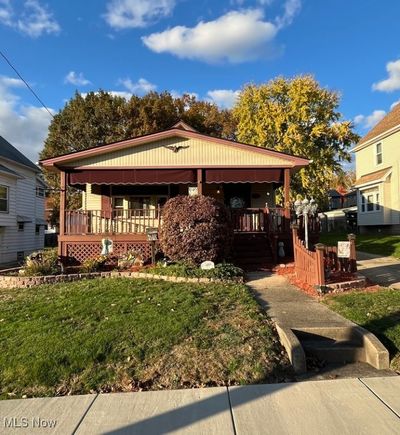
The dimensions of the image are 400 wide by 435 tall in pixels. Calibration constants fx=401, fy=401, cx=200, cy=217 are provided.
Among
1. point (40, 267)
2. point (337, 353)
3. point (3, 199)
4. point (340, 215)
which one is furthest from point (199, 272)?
point (340, 215)

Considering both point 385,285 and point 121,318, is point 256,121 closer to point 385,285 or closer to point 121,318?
point 385,285

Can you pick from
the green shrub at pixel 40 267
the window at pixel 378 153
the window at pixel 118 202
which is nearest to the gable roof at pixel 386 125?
the window at pixel 378 153

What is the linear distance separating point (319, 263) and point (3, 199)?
57.5 ft

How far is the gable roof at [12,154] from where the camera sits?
850 inches

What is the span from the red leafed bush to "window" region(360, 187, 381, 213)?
18.4 m

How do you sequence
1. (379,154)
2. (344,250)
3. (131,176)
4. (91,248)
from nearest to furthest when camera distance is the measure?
(344,250) < (91,248) < (131,176) < (379,154)

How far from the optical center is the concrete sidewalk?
3500 millimetres

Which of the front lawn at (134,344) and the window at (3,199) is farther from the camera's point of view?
the window at (3,199)

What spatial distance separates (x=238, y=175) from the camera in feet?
46.8

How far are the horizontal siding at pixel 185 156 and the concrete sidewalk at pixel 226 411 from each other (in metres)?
10.7

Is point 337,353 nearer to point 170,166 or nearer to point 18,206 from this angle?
point 170,166

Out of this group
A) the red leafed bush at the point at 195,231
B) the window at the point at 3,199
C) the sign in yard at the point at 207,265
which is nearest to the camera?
the sign in yard at the point at 207,265

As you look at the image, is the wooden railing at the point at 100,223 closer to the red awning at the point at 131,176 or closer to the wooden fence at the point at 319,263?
the red awning at the point at 131,176

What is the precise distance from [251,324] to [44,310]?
3640 mm
